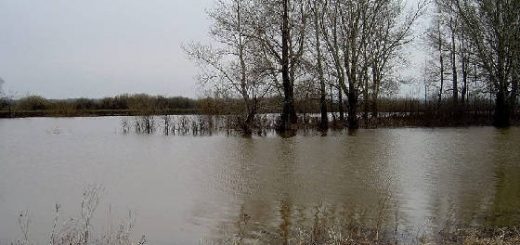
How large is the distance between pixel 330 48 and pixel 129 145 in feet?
40.4

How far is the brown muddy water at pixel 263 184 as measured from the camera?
8.51 metres

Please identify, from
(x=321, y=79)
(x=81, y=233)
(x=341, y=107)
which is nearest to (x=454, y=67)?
(x=341, y=107)

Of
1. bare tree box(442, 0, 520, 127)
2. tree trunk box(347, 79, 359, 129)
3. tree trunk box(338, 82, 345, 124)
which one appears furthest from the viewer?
tree trunk box(338, 82, 345, 124)

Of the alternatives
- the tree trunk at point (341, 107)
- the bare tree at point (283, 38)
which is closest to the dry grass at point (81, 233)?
the bare tree at point (283, 38)

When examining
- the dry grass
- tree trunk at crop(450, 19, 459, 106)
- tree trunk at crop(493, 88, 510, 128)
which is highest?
tree trunk at crop(450, 19, 459, 106)

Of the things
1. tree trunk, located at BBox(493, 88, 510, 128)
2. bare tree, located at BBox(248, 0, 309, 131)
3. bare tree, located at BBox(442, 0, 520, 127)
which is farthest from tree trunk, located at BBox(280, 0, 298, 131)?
tree trunk, located at BBox(493, 88, 510, 128)

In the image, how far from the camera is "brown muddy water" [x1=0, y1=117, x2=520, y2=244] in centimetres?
851

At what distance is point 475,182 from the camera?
11992mm

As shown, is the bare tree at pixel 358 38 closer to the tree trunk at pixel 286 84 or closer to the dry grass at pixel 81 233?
the tree trunk at pixel 286 84

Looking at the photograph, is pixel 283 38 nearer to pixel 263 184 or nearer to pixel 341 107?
pixel 341 107

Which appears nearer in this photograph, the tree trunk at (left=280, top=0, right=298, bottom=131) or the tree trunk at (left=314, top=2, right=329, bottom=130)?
the tree trunk at (left=280, top=0, right=298, bottom=131)

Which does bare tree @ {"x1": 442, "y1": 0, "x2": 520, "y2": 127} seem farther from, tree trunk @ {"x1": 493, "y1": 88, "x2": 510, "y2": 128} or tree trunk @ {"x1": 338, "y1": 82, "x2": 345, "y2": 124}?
tree trunk @ {"x1": 338, "y1": 82, "x2": 345, "y2": 124}

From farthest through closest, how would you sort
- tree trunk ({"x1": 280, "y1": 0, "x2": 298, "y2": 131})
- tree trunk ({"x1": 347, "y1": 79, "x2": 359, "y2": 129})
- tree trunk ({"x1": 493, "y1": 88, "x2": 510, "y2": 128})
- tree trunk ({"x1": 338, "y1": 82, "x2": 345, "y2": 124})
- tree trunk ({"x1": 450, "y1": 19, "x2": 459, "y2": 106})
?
tree trunk ({"x1": 450, "y1": 19, "x2": 459, "y2": 106}), tree trunk ({"x1": 338, "y1": 82, "x2": 345, "y2": 124}), tree trunk ({"x1": 493, "y1": 88, "x2": 510, "y2": 128}), tree trunk ({"x1": 347, "y1": 79, "x2": 359, "y2": 129}), tree trunk ({"x1": 280, "y1": 0, "x2": 298, "y2": 131})

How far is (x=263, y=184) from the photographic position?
1217cm
